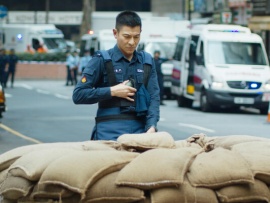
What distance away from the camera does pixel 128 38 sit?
6922mm

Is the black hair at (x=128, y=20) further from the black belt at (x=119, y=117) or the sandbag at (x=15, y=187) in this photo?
the sandbag at (x=15, y=187)

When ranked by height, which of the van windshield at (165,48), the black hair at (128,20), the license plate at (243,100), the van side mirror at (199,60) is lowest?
the license plate at (243,100)

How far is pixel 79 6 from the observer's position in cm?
8994

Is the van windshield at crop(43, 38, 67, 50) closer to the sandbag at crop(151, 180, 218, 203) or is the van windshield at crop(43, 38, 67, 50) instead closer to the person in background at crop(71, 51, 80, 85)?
the person in background at crop(71, 51, 80, 85)

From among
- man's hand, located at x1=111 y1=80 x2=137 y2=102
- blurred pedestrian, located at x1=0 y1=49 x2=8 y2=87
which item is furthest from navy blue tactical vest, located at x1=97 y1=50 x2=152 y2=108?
blurred pedestrian, located at x1=0 y1=49 x2=8 y2=87

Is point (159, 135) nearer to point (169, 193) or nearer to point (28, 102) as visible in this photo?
point (169, 193)

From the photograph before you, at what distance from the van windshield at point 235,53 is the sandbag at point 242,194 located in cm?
2380

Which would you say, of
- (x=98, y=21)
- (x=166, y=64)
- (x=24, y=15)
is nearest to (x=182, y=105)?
(x=166, y=64)

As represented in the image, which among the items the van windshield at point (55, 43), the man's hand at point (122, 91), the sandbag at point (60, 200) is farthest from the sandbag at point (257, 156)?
the van windshield at point (55, 43)

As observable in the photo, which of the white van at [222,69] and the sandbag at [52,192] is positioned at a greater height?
the sandbag at [52,192]

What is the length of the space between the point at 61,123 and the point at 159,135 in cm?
1774

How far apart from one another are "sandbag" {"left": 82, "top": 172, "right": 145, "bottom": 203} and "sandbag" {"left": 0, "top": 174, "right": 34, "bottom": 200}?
37 cm

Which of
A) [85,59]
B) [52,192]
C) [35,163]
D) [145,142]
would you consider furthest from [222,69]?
[52,192]

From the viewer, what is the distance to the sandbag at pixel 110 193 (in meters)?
5.39
